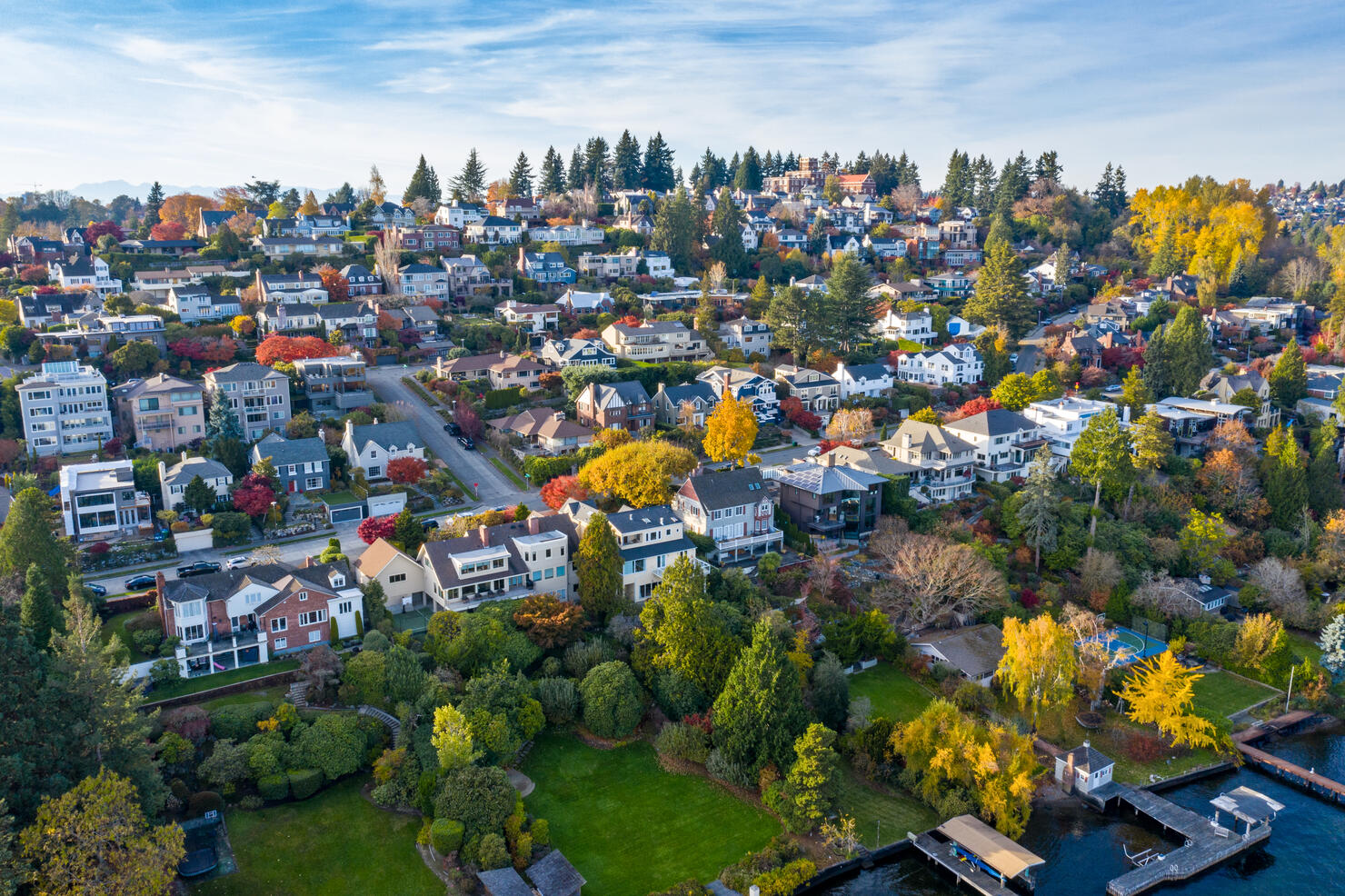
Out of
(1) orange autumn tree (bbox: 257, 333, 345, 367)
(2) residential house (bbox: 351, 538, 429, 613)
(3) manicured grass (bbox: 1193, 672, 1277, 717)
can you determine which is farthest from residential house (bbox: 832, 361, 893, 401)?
(2) residential house (bbox: 351, 538, 429, 613)

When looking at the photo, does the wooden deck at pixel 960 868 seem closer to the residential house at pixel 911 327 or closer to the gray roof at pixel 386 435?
the gray roof at pixel 386 435

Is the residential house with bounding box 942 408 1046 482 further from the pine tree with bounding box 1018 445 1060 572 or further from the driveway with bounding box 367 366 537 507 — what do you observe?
the driveway with bounding box 367 366 537 507

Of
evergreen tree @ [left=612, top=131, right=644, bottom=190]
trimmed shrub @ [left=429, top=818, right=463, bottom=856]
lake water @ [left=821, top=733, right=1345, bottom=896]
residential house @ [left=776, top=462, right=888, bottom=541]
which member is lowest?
lake water @ [left=821, top=733, right=1345, bottom=896]

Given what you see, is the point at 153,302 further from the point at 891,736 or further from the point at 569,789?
the point at 891,736

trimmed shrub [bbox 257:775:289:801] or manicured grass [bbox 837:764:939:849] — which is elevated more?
trimmed shrub [bbox 257:775:289:801]

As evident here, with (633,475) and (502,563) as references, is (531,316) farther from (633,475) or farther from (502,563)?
(502,563)

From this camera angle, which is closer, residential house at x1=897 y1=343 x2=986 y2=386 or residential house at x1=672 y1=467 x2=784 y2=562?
residential house at x1=672 y1=467 x2=784 y2=562

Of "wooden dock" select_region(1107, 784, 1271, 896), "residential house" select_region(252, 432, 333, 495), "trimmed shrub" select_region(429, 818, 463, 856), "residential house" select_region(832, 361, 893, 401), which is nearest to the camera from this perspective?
"trimmed shrub" select_region(429, 818, 463, 856)
